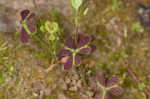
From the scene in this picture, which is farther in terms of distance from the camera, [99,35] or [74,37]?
[99,35]

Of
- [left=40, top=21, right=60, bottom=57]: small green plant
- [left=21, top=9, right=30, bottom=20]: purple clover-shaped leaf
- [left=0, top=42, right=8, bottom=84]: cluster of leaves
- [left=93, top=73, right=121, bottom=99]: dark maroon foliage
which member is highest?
[left=21, top=9, right=30, bottom=20]: purple clover-shaped leaf

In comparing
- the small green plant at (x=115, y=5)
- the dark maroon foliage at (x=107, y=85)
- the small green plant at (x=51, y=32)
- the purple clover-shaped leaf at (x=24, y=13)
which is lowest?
the dark maroon foliage at (x=107, y=85)

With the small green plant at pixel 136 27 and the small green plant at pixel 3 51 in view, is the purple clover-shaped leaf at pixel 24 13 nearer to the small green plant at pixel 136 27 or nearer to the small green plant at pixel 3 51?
the small green plant at pixel 3 51

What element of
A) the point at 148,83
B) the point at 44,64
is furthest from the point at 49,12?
the point at 148,83

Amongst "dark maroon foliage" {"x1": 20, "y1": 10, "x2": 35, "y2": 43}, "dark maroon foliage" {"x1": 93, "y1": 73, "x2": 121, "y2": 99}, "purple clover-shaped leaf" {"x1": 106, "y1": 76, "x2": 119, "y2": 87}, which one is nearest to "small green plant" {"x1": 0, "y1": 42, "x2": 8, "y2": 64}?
"dark maroon foliage" {"x1": 20, "y1": 10, "x2": 35, "y2": 43}

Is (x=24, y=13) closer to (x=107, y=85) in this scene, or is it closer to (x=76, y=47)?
(x=76, y=47)

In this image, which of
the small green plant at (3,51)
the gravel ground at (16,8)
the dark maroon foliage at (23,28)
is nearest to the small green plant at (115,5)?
the gravel ground at (16,8)

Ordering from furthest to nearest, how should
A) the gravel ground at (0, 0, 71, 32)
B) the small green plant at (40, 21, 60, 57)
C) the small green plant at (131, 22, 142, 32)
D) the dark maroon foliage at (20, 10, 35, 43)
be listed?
1. the small green plant at (131, 22, 142, 32)
2. the gravel ground at (0, 0, 71, 32)
3. the dark maroon foliage at (20, 10, 35, 43)
4. the small green plant at (40, 21, 60, 57)

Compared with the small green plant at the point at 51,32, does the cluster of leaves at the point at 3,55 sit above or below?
below

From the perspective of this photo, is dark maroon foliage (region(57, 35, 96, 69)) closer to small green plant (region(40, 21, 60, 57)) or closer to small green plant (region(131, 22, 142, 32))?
small green plant (region(40, 21, 60, 57))

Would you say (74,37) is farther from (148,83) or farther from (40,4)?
(148,83)

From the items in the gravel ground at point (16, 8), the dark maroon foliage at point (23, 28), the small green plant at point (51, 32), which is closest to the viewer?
the small green plant at point (51, 32)
